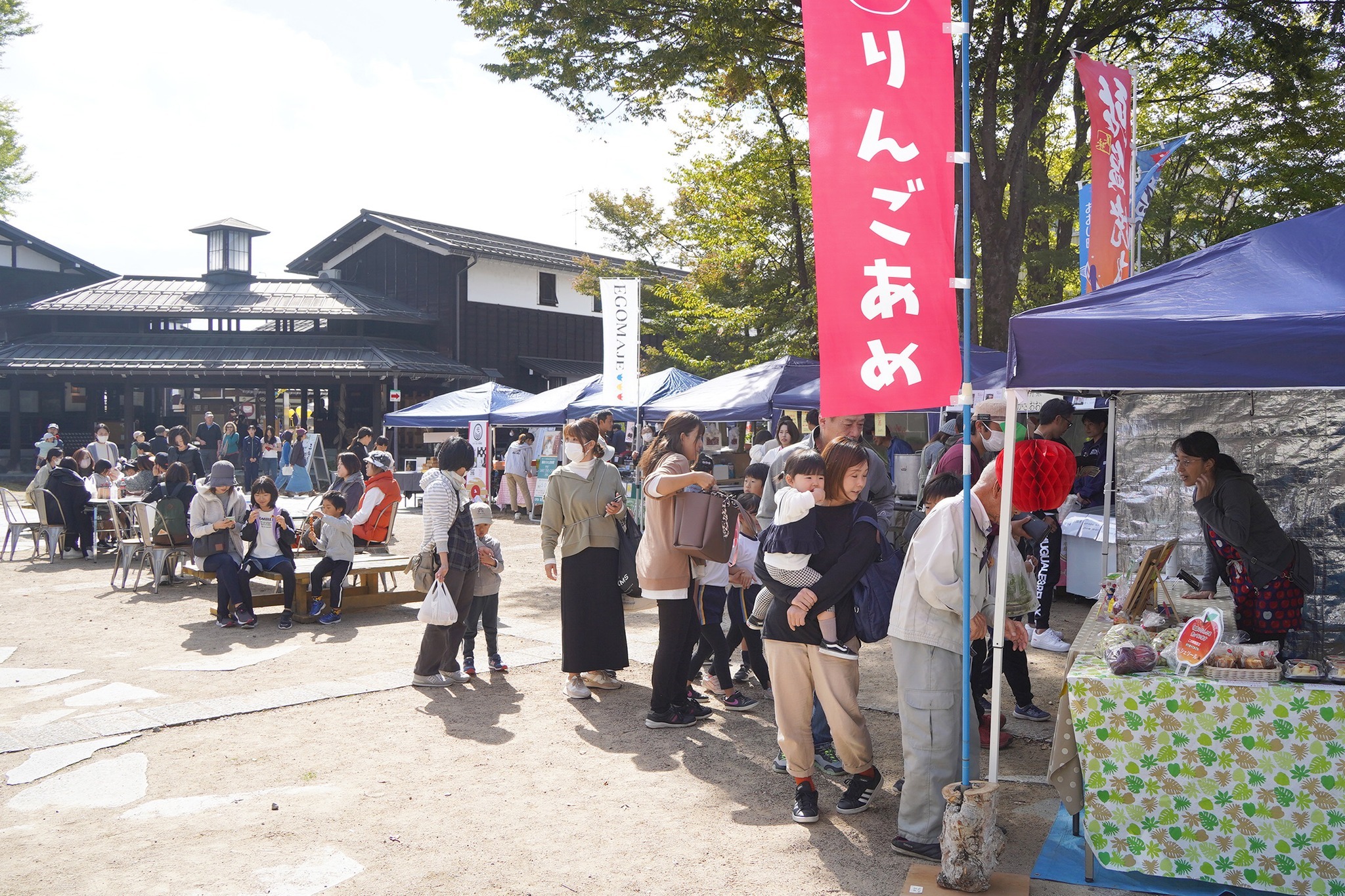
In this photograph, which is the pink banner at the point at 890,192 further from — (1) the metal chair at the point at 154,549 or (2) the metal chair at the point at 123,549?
(2) the metal chair at the point at 123,549

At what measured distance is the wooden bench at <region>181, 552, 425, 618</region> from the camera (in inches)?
337

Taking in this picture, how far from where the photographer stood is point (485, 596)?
671cm

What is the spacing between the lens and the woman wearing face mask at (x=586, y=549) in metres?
5.87

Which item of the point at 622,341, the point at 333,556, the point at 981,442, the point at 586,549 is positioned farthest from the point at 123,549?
the point at 981,442

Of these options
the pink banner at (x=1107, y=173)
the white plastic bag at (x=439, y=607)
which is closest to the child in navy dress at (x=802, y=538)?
the white plastic bag at (x=439, y=607)

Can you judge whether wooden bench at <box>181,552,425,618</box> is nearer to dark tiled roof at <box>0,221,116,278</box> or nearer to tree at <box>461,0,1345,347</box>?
tree at <box>461,0,1345,347</box>

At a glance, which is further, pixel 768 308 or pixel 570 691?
pixel 768 308

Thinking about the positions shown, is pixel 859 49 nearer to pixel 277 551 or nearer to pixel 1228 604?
pixel 1228 604

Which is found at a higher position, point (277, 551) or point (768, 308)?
point (768, 308)

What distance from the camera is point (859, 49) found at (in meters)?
3.68

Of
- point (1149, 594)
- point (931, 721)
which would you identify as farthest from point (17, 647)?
point (1149, 594)

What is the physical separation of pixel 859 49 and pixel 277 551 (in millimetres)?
6794

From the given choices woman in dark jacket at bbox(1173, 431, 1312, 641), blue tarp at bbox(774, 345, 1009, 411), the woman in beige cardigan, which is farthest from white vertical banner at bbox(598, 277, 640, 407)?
woman in dark jacket at bbox(1173, 431, 1312, 641)

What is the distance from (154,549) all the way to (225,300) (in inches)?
781
